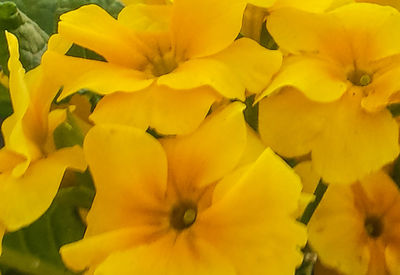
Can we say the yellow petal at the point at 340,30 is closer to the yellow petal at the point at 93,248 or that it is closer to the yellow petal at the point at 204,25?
the yellow petal at the point at 204,25

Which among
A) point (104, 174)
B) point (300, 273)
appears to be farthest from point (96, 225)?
point (300, 273)

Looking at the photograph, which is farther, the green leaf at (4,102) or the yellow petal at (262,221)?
the green leaf at (4,102)

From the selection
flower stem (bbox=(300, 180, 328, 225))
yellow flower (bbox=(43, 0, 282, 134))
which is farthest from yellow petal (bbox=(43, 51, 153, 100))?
flower stem (bbox=(300, 180, 328, 225))

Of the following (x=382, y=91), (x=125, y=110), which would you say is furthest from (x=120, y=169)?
(x=382, y=91)

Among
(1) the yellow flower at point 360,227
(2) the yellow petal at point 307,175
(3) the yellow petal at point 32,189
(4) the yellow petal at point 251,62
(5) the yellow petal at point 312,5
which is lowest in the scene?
(1) the yellow flower at point 360,227

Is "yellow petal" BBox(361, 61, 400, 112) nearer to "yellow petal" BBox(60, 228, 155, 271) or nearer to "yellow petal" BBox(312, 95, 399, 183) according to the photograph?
"yellow petal" BBox(312, 95, 399, 183)

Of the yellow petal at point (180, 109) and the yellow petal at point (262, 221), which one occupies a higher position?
the yellow petal at point (180, 109)

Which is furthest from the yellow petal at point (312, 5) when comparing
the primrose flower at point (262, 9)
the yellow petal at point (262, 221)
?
the yellow petal at point (262, 221)

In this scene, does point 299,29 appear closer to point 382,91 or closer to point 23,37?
point 382,91
